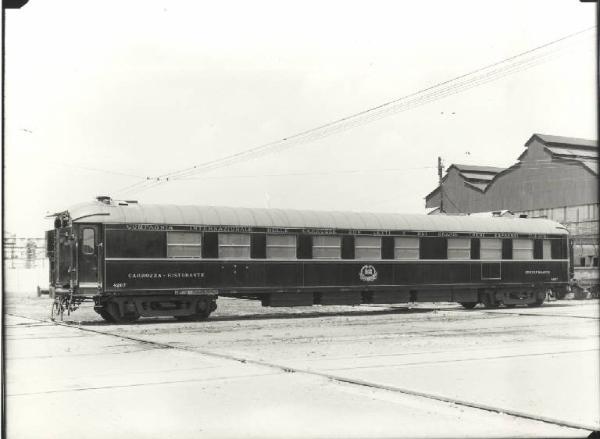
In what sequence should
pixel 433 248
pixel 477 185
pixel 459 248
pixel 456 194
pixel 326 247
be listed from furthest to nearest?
1. pixel 456 194
2. pixel 477 185
3. pixel 459 248
4. pixel 433 248
5. pixel 326 247

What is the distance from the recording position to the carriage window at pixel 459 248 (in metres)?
24.5

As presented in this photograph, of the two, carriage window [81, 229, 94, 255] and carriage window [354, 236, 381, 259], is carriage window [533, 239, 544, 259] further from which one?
carriage window [81, 229, 94, 255]

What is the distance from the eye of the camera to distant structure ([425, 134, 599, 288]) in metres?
40.1

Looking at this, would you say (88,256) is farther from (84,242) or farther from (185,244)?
(185,244)

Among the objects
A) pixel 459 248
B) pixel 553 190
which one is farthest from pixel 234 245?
pixel 553 190

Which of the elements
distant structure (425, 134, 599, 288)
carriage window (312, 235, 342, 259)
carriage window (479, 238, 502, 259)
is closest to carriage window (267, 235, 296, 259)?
carriage window (312, 235, 342, 259)

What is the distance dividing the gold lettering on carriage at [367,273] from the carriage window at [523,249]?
225 inches

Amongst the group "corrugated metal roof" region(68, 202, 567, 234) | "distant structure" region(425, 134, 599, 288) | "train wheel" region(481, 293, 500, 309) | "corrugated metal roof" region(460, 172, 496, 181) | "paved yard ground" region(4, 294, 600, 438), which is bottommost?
"train wheel" region(481, 293, 500, 309)

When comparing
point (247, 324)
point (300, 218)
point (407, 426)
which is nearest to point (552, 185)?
point (300, 218)

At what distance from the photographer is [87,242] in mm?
19266

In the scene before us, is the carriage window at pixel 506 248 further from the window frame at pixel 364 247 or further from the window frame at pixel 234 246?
the window frame at pixel 234 246

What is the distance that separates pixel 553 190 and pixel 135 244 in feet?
119

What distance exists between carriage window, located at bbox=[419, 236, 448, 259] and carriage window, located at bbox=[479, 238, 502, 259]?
146 cm

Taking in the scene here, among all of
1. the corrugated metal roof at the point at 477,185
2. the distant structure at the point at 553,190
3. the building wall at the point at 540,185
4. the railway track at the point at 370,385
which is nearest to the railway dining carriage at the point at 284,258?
the railway track at the point at 370,385
